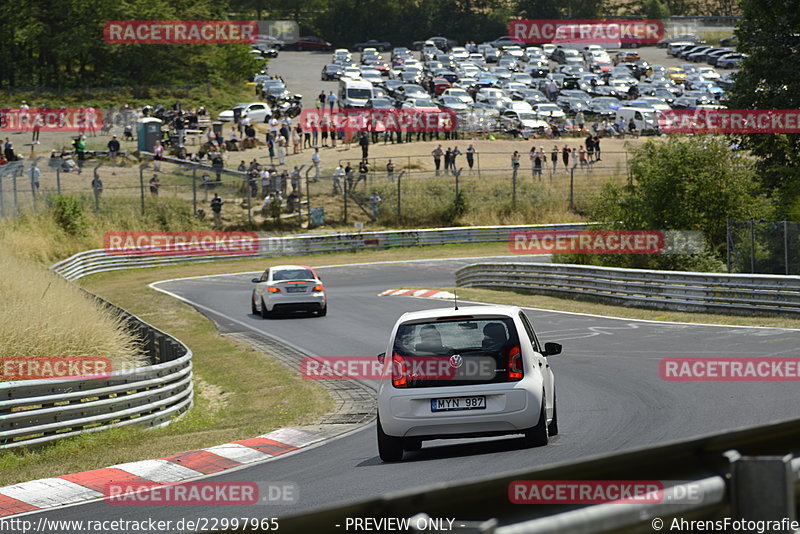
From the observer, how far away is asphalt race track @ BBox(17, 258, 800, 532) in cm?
973

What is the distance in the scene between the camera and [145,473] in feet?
37.6

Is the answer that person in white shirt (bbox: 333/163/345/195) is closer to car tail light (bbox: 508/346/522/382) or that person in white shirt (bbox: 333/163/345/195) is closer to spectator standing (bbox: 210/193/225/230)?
spectator standing (bbox: 210/193/225/230)

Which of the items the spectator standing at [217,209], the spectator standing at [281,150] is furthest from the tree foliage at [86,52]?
the spectator standing at [217,209]

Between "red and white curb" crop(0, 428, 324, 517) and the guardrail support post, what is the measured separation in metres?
7.65

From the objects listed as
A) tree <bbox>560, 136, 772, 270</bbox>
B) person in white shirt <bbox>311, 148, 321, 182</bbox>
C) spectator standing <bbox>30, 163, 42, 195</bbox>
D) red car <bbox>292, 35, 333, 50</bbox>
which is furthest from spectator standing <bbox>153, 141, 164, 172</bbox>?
red car <bbox>292, 35, 333, 50</bbox>

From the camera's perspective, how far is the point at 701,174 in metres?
30.5

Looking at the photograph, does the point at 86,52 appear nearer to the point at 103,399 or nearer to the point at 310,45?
the point at 310,45

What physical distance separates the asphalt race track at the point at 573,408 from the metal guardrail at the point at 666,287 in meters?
2.13

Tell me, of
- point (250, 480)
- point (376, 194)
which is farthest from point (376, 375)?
point (376, 194)

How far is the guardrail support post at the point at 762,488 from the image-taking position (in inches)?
146

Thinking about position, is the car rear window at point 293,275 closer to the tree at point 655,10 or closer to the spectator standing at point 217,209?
the spectator standing at point 217,209

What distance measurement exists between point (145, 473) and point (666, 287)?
17591mm

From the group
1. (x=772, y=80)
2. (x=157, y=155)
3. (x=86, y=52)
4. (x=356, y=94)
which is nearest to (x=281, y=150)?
(x=157, y=155)

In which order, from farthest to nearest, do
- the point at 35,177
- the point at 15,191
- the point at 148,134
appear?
the point at 148,134
the point at 35,177
the point at 15,191
